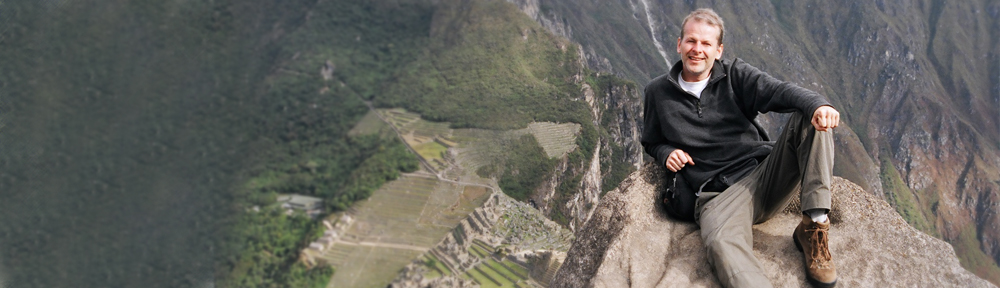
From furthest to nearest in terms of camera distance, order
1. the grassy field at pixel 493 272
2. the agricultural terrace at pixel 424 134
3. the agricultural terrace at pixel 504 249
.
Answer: the agricultural terrace at pixel 424 134
the agricultural terrace at pixel 504 249
the grassy field at pixel 493 272

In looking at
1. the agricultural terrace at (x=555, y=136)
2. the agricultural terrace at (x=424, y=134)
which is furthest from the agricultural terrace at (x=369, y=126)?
the agricultural terrace at (x=555, y=136)

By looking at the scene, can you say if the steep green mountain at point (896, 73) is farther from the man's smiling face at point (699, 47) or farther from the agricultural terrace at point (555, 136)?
the man's smiling face at point (699, 47)

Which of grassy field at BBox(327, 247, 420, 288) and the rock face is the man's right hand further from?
grassy field at BBox(327, 247, 420, 288)

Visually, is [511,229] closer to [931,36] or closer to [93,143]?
[93,143]

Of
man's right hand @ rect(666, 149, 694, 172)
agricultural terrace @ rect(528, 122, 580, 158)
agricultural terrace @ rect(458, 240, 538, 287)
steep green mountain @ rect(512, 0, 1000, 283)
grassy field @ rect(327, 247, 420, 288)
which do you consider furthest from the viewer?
steep green mountain @ rect(512, 0, 1000, 283)

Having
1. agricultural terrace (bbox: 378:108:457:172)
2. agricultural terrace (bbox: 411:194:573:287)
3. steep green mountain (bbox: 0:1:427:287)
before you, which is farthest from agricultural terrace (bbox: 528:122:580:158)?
steep green mountain (bbox: 0:1:427:287)

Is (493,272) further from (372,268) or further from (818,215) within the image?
(818,215)

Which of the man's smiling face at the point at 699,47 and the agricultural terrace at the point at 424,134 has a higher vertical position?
the man's smiling face at the point at 699,47
